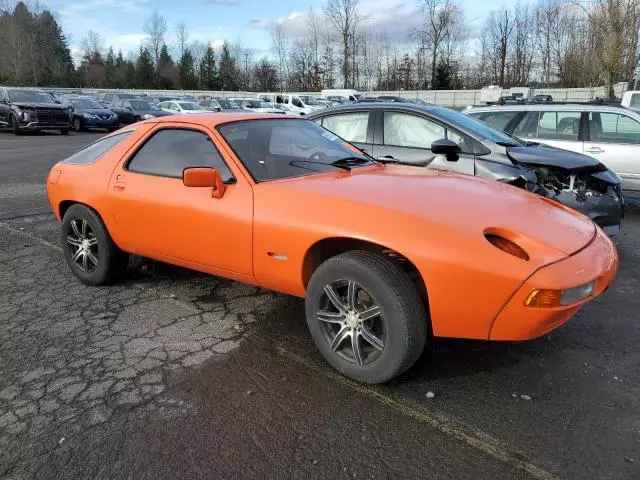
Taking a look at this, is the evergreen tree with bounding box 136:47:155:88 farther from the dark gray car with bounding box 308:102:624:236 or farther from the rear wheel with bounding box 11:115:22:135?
the dark gray car with bounding box 308:102:624:236

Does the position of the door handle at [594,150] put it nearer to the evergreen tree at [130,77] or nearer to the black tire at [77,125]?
the black tire at [77,125]

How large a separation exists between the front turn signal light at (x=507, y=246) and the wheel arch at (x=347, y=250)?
0.42 meters

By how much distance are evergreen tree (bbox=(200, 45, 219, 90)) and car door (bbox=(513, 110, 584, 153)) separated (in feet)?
242

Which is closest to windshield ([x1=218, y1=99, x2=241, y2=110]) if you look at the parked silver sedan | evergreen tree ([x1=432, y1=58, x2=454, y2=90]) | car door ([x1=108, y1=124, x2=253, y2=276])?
the parked silver sedan

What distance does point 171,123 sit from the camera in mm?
4172

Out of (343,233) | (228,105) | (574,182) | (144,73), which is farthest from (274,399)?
(144,73)

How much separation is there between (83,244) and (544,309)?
3.71m

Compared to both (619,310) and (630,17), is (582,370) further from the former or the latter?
(630,17)

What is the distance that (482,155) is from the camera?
18.8 ft

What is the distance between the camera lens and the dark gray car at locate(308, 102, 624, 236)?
559 centimetres

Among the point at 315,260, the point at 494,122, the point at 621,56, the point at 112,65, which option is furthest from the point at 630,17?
the point at 112,65

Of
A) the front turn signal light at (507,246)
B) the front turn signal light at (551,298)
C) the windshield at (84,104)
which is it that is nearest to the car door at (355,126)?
the front turn signal light at (507,246)

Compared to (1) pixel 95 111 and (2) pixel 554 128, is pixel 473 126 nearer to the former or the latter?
(2) pixel 554 128

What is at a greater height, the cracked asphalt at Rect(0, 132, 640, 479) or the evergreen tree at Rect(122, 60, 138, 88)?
the evergreen tree at Rect(122, 60, 138, 88)
